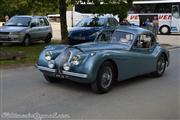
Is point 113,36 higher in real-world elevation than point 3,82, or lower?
higher

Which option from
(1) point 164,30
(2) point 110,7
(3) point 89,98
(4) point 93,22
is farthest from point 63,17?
(1) point 164,30

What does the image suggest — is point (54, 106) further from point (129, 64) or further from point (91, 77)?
point (129, 64)

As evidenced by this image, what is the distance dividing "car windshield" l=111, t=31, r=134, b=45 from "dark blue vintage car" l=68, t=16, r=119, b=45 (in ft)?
23.7

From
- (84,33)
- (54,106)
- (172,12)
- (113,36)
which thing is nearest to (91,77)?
(54,106)

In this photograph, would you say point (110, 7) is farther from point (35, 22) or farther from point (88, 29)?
point (35, 22)

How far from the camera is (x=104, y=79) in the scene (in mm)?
8633

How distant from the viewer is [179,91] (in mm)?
9172

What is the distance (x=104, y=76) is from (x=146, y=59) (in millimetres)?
2010

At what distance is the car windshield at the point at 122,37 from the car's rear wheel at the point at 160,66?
1.40m

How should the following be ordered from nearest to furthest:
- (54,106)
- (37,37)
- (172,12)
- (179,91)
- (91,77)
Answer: (54,106) → (91,77) → (179,91) → (37,37) → (172,12)

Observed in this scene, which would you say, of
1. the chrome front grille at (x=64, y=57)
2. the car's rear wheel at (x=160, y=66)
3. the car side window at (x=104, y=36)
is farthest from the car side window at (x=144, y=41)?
the chrome front grille at (x=64, y=57)

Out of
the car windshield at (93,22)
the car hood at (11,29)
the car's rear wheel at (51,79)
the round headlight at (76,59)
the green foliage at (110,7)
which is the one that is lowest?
the car's rear wheel at (51,79)

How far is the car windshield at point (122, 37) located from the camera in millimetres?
9953

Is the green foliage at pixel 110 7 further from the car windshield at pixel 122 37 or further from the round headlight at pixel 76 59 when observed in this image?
the round headlight at pixel 76 59
